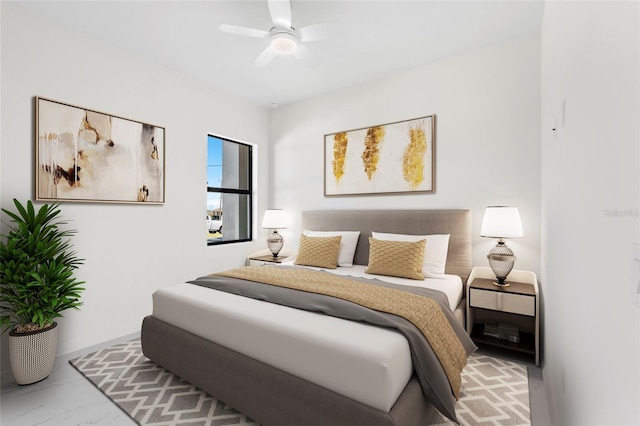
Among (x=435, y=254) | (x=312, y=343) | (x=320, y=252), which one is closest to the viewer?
(x=312, y=343)

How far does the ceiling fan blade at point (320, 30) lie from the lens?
2186 mm

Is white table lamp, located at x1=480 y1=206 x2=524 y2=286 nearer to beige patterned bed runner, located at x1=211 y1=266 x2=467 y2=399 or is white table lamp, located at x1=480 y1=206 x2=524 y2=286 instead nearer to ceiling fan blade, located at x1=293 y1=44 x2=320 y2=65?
beige patterned bed runner, located at x1=211 y1=266 x2=467 y2=399

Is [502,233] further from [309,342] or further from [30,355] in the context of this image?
[30,355]

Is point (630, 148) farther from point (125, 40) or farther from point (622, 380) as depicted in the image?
point (125, 40)

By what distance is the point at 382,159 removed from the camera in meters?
3.60

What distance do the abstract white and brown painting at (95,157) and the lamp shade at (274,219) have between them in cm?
134

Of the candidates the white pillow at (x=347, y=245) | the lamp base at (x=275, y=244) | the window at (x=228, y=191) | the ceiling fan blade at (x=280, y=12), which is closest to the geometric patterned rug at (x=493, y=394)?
the white pillow at (x=347, y=245)

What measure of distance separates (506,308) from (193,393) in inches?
94.4

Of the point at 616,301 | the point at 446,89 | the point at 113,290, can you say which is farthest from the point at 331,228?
the point at 616,301

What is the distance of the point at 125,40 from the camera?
2834 millimetres

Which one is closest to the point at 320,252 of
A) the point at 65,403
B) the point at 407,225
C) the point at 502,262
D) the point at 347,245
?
the point at 347,245

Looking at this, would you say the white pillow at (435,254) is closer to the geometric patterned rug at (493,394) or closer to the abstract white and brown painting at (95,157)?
the geometric patterned rug at (493,394)

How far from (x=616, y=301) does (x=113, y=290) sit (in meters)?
3.52

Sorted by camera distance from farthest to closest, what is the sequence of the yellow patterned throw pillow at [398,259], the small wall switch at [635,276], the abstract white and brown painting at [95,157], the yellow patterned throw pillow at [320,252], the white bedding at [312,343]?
the yellow patterned throw pillow at [320,252], the yellow patterned throw pillow at [398,259], the abstract white and brown painting at [95,157], the white bedding at [312,343], the small wall switch at [635,276]
